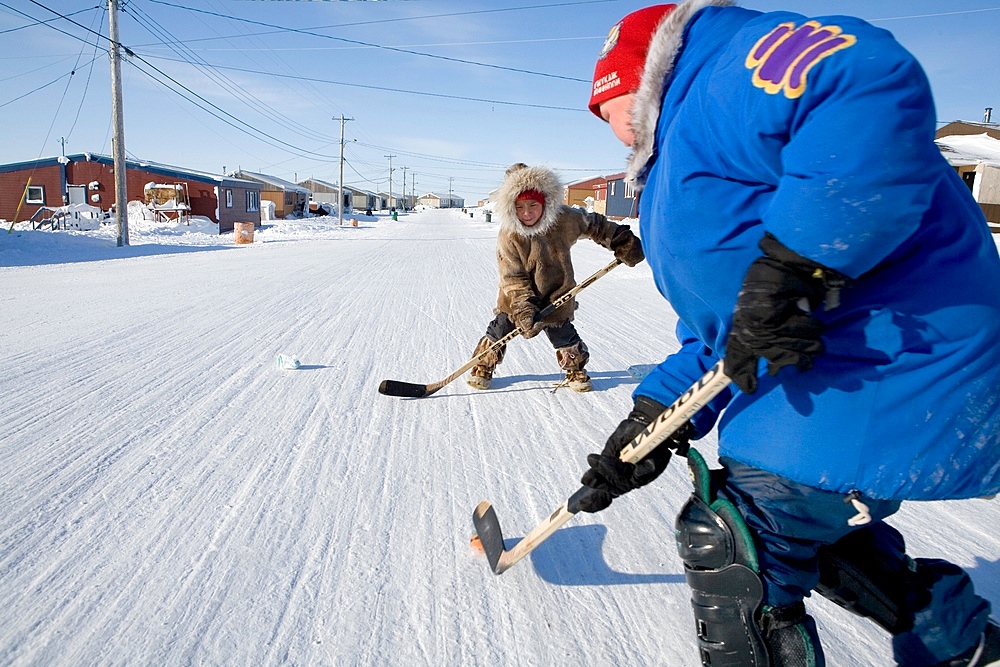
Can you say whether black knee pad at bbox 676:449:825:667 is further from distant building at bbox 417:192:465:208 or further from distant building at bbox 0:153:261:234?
distant building at bbox 417:192:465:208

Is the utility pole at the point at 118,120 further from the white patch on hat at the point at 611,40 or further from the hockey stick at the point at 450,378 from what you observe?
the white patch on hat at the point at 611,40

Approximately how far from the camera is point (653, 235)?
1.34 m

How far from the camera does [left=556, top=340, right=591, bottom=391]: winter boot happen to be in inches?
170

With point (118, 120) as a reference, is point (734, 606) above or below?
below

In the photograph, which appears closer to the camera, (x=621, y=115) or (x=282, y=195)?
(x=621, y=115)

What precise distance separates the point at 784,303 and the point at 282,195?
54084 millimetres

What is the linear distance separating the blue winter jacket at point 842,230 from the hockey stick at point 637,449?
0.10m

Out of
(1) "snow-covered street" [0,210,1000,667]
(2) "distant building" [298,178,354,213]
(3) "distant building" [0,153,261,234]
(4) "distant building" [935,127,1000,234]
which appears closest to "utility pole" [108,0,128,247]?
(3) "distant building" [0,153,261,234]

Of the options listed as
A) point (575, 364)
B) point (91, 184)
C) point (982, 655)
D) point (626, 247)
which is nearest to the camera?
point (982, 655)

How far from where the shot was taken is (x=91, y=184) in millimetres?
29812

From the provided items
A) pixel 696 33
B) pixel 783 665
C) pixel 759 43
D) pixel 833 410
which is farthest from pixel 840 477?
pixel 696 33

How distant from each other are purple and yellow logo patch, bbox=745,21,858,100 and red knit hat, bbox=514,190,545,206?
2.86 m

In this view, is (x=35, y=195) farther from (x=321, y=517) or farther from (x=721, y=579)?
(x=721, y=579)

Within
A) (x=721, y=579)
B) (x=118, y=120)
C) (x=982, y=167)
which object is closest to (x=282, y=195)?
(x=118, y=120)
